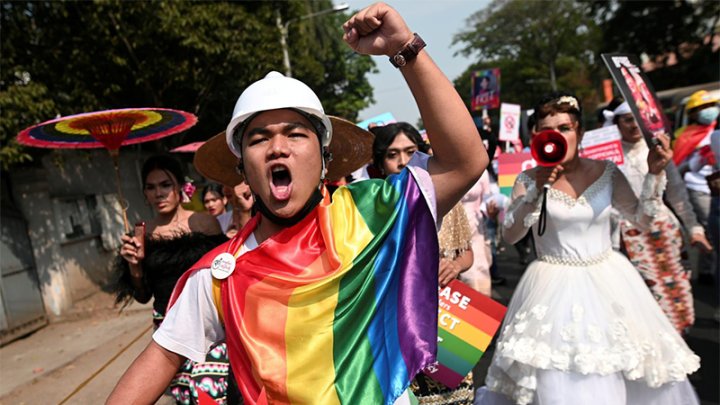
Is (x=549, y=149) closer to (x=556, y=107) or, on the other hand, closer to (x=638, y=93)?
(x=556, y=107)

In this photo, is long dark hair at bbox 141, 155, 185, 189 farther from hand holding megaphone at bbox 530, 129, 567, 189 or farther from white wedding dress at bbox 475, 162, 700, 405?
hand holding megaphone at bbox 530, 129, 567, 189

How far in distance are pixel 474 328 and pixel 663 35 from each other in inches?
1262

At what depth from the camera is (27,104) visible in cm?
778

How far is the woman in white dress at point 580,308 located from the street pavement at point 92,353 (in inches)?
49.4

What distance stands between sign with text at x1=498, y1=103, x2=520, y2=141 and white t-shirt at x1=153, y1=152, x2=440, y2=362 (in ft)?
28.1

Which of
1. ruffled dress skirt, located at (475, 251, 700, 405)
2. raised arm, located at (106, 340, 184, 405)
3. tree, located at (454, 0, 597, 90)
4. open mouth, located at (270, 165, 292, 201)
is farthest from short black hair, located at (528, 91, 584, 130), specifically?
tree, located at (454, 0, 597, 90)

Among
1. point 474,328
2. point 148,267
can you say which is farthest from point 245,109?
point 148,267

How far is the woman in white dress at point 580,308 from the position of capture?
3035 millimetres

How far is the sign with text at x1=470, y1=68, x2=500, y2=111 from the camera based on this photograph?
1172 centimetres

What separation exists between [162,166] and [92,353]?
3489 mm

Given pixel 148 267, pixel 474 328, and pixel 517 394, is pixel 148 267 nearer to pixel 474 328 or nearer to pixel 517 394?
pixel 474 328

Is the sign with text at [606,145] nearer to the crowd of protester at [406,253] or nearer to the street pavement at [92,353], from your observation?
the crowd of protester at [406,253]

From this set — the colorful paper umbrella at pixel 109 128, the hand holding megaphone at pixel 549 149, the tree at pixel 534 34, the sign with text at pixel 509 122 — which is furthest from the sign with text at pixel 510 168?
the tree at pixel 534 34

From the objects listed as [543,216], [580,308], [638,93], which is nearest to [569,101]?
[638,93]
